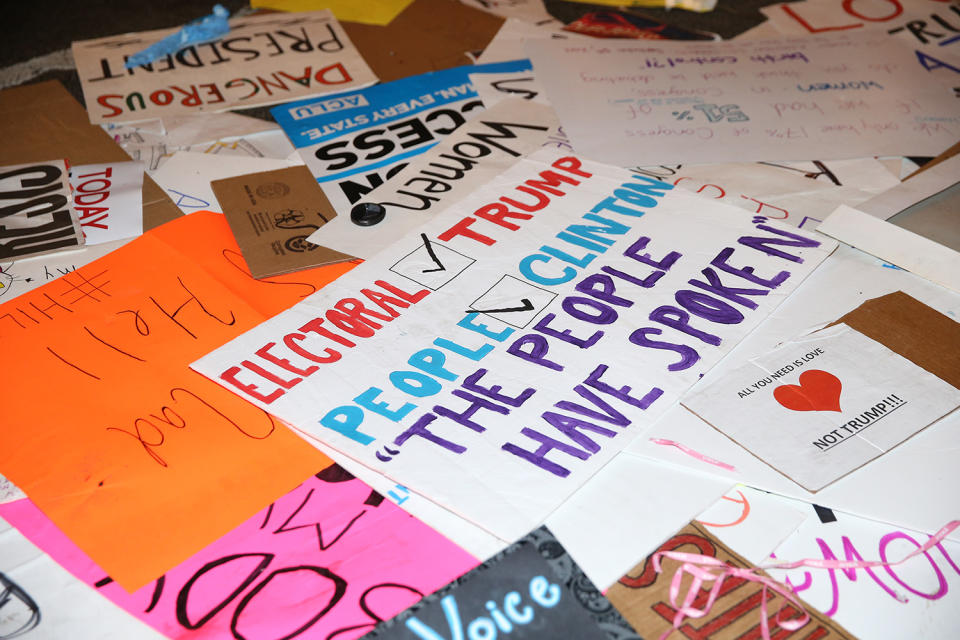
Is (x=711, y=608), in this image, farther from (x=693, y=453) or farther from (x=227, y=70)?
(x=227, y=70)

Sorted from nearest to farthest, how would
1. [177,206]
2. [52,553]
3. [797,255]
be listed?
1. [52,553]
2. [797,255]
3. [177,206]

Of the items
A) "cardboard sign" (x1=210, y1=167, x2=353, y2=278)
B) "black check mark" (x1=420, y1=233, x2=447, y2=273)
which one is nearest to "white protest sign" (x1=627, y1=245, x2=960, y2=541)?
"black check mark" (x1=420, y1=233, x2=447, y2=273)

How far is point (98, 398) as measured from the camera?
65 centimetres

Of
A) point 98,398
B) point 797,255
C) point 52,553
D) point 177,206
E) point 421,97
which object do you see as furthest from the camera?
point 421,97

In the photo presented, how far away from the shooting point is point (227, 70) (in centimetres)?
106

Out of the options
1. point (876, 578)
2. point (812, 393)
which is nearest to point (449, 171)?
point (812, 393)

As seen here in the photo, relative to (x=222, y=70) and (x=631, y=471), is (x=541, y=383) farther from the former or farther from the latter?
(x=222, y=70)

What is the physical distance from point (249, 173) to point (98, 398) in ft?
1.15

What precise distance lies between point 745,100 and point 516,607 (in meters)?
0.77

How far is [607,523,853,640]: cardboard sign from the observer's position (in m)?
0.49

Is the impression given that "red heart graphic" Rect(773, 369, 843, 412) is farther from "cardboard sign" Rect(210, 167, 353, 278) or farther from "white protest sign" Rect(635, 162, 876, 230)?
"cardboard sign" Rect(210, 167, 353, 278)

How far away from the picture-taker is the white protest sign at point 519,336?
58 centimetres

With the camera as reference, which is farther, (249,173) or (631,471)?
(249,173)

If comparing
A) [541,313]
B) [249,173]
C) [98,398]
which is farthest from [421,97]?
[98,398]
